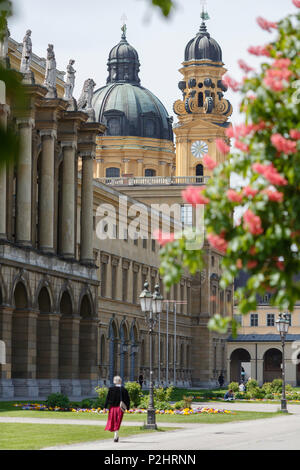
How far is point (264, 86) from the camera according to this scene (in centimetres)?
1080

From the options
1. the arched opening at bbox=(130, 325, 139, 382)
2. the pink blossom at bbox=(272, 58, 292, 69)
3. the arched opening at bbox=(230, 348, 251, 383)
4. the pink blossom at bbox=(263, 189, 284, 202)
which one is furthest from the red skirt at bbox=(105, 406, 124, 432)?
the arched opening at bbox=(230, 348, 251, 383)

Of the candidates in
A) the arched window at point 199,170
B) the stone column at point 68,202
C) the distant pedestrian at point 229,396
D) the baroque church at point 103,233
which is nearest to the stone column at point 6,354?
the baroque church at point 103,233

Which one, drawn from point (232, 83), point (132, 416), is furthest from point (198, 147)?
point (232, 83)

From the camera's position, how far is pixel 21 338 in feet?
194

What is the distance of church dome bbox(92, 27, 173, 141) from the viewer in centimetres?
13338

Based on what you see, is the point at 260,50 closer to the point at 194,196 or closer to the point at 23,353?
the point at 194,196

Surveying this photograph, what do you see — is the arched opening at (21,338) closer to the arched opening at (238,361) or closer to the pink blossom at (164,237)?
the pink blossom at (164,237)

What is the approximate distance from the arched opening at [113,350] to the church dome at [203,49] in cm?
5107

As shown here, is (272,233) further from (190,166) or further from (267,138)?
(190,166)

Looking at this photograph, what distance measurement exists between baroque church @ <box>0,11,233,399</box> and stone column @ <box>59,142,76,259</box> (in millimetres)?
61

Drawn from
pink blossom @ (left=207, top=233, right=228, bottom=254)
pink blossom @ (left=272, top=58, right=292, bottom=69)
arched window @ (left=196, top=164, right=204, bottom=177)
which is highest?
arched window @ (left=196, top=164, right=204, bottom=177)

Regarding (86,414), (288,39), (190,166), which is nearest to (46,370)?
(86,414)

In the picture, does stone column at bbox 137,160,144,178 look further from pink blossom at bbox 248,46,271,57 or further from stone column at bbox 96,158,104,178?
pink blossom at bbox 248,46,271,57

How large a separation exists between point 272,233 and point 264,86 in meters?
1.48
